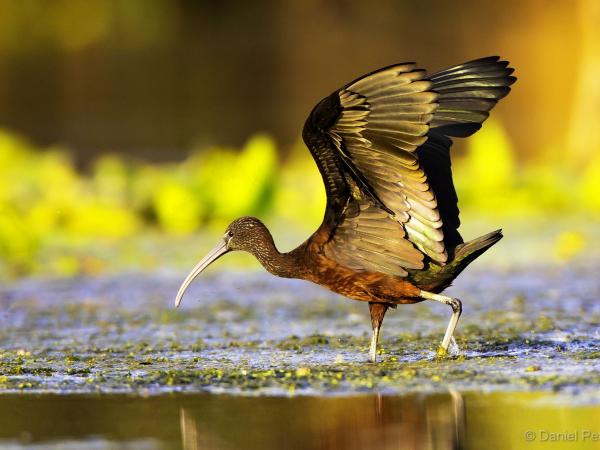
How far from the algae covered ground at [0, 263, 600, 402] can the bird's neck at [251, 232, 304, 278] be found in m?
0.43

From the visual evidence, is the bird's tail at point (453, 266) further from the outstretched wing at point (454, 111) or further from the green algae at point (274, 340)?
the green algae at point (274, 340)

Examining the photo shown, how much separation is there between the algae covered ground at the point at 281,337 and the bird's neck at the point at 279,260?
433 millimetres

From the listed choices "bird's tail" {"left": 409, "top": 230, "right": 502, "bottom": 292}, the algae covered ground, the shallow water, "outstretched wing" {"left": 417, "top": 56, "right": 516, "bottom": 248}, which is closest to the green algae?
the algae covered ground

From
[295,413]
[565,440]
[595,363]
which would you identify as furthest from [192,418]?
[595,363]

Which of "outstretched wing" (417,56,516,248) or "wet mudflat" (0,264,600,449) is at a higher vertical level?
"outstretched wing" (417,56,516,248)

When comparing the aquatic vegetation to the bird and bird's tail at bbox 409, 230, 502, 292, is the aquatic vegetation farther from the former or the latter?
bird's tail at bbox 409, 230, 502, 292

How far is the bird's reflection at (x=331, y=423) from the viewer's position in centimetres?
555

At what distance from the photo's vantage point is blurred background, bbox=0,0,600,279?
42.0 ft

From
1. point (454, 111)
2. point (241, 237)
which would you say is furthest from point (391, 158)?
point (241, 237)

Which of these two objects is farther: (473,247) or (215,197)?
(215,197)

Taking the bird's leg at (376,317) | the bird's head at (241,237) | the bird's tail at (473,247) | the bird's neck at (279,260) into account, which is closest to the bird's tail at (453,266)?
the bird's tail at (473,247)

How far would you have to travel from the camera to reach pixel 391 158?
7234mm

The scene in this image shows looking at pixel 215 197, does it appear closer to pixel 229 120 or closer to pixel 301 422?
pixel 229 120

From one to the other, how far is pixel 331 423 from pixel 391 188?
1.82 metres
